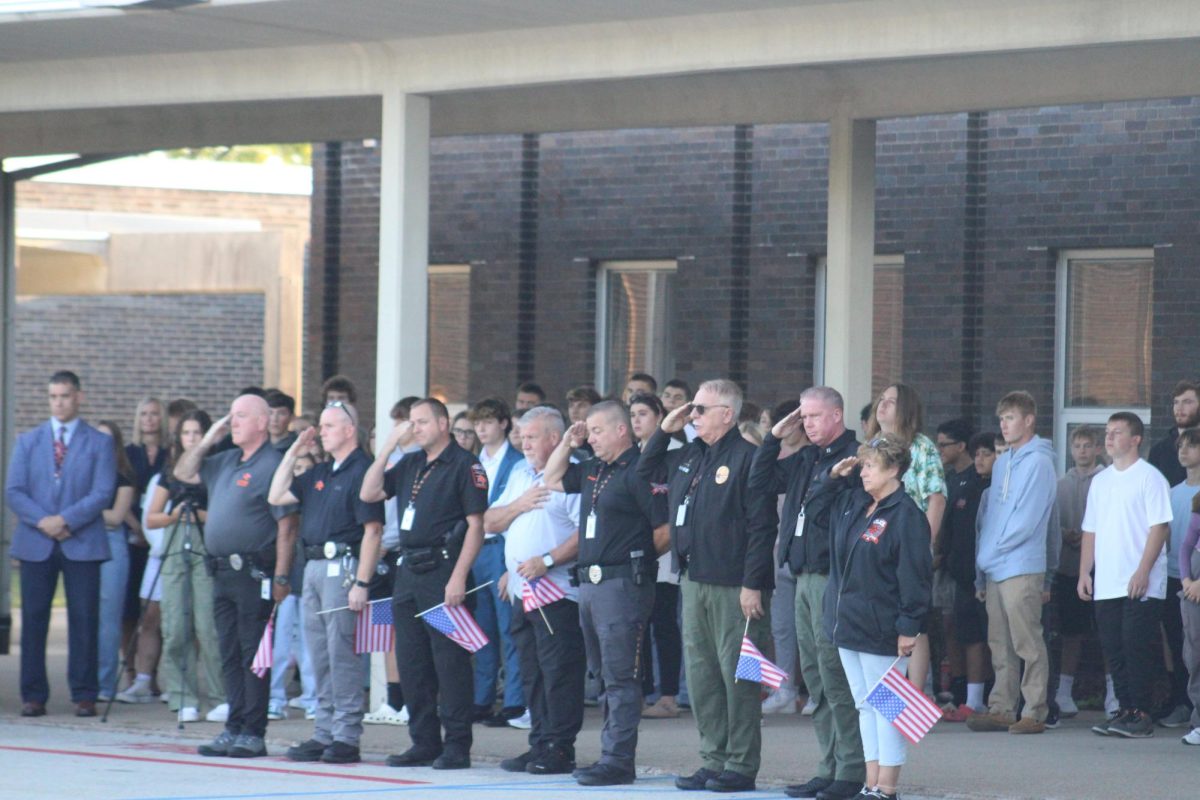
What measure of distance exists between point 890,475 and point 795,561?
2.90ft

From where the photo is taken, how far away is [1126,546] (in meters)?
11.4

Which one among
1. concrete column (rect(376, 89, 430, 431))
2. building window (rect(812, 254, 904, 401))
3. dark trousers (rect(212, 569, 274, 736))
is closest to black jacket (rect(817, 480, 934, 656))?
dark trousers (rect(212, 569, 274, 736))

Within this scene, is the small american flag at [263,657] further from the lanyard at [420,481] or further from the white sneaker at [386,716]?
the white sneaker at [386,716]

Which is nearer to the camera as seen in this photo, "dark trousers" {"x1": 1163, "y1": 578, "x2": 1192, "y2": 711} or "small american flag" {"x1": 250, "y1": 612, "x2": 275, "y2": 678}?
"small american flag" {"x1": 250, "y1": 612, "x2": 275, "y2": 678}

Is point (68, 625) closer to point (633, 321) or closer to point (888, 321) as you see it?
point (633, 321)

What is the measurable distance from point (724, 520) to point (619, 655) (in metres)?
0.92

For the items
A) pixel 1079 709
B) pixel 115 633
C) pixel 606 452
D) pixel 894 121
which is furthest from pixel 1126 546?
pixel 115 633

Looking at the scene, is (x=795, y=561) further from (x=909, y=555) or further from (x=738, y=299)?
(x=738, y=299)

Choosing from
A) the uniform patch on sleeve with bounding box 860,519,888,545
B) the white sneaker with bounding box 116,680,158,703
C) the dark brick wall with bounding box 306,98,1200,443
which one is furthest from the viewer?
the dark brick wall with bounding box 306,98,1200,443

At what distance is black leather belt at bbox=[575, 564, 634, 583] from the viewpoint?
988 cm

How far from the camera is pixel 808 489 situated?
9625 mm

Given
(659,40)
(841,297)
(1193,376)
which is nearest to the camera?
(659,40)

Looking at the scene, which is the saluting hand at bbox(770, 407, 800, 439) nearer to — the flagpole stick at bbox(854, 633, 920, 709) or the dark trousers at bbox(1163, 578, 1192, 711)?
the flagpole stick at bbox(854, 633, 920, 709)

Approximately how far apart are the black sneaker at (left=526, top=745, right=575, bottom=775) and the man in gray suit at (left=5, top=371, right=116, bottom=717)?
3.93m
